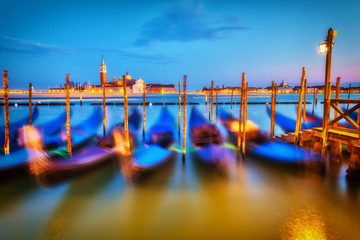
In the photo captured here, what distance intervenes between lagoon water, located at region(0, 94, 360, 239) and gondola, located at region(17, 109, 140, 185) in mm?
468

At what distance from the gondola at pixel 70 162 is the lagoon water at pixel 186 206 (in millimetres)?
468

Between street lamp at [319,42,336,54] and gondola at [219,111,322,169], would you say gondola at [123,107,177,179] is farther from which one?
street lamp at [319,42,336,54]

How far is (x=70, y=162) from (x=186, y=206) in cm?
537

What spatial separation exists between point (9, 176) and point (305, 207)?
929 centimetres

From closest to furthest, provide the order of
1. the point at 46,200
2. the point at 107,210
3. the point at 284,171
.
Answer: the point at 107,210
the point at 46,200
the point at 284,171

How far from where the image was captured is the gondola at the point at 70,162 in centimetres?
760

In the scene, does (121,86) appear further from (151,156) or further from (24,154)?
(151,156)

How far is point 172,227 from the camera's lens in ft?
16.9

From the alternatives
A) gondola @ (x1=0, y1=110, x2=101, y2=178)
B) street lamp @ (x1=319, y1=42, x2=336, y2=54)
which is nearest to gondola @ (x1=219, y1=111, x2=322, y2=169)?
street lamp @ (x1=319, y1=42, x2=336, y2=54)

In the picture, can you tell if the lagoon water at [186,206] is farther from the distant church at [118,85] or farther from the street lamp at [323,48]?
the distant church at [118,85]

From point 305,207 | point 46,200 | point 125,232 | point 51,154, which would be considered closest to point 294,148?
point 305,207

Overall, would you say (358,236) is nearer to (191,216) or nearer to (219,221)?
(219,221)

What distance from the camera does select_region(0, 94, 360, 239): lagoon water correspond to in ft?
16.1

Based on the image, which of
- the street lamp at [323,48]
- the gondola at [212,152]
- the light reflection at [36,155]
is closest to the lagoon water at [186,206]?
the light reflection at [36,155]
